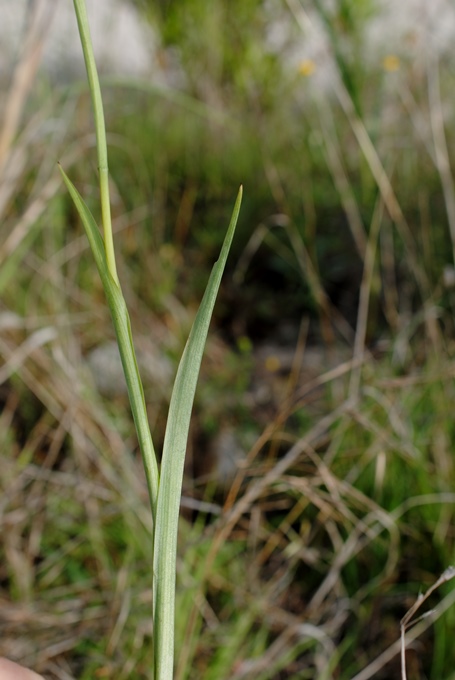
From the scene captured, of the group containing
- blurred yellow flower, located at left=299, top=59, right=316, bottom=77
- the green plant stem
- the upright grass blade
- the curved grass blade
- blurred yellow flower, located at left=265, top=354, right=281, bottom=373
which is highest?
blurred yellow flower, located at left=299, top=59, right=316, bottom=77

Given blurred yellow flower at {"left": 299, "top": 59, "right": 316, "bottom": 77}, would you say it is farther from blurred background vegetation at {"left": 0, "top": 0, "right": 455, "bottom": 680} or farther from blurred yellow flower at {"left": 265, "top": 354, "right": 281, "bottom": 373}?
blurred yellow flower at {"left": 265, "top": 354, "right": 281, "bottom": 373}

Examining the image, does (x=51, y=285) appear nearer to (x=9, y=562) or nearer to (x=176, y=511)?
(x=9, y=562)

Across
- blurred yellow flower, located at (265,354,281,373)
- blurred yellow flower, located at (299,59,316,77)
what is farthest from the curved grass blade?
blurred yellow flower, located at (265,354,281,373)

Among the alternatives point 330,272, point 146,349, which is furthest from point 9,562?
point 330,272

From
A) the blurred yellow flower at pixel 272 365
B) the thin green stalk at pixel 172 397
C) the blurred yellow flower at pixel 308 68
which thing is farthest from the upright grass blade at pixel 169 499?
the blurred yellow flower at pixel 272 365

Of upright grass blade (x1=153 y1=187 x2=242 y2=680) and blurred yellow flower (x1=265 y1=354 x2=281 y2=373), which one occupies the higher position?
upright grass blade (x1=153 y1=187 x2=242 y2=680)

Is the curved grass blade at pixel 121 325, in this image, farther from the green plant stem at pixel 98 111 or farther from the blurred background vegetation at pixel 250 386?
the blurred background vegetation at pixel 250 386

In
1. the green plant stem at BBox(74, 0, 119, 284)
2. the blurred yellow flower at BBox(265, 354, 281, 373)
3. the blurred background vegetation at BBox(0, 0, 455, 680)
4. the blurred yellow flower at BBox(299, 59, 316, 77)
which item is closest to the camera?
the green plant stem at BBox(74, 0, 119, 284)

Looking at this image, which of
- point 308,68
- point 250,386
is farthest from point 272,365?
point 308,68
